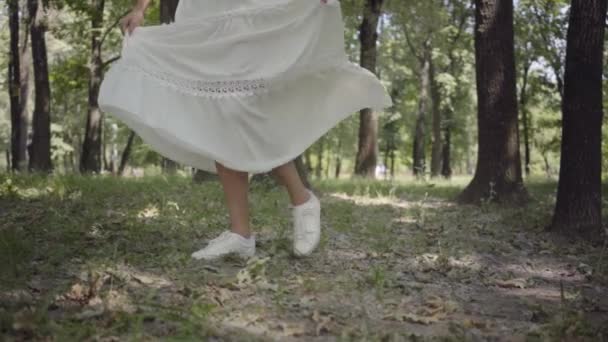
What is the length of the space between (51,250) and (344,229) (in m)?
2.49

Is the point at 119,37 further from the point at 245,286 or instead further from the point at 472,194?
the point at 245,286

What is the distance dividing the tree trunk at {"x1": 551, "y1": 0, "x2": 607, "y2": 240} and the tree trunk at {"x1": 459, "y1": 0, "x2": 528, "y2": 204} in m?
2.19

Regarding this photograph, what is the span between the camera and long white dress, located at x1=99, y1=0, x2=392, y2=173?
3.29 metres

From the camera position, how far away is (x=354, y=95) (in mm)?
3904

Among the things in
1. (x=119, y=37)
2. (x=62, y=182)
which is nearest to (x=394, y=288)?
(x=62, y=182)

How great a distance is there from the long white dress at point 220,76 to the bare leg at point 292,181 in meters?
0.12

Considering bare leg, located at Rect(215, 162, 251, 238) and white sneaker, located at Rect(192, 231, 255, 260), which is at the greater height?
bare leg, located at Rect(215, 162, 251, 238)

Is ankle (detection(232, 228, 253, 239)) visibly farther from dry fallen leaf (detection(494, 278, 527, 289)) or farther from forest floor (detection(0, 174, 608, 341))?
dry fallen leaf (detection(494, 278, 527, 289))

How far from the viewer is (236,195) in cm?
355

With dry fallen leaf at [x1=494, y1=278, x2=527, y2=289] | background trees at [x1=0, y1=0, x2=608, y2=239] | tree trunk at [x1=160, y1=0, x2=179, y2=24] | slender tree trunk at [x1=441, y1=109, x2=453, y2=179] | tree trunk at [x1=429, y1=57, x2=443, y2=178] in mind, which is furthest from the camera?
slender tree trunk at [x1=441, y1=109, x2=453, y2=179]

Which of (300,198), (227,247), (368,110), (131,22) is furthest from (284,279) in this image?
(368,110)

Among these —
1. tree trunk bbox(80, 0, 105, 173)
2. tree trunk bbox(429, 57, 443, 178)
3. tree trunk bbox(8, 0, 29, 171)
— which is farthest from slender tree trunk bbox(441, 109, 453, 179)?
tree trunk bbox(8, 0, 29, 171)

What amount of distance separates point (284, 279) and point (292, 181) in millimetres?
701

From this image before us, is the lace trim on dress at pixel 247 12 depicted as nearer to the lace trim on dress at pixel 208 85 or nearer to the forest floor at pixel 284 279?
the lace trim on dress at pixel 208 85
